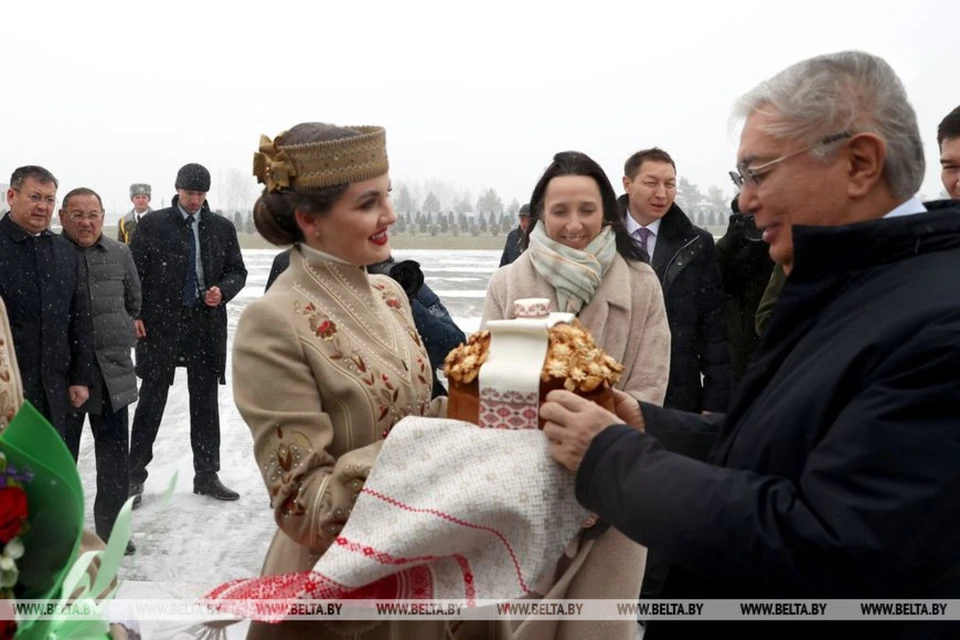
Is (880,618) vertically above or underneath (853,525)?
underneath

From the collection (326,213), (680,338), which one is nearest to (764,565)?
(326,213)

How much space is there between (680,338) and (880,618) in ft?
11.2

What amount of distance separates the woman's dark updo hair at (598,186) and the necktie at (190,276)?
3.74 meters

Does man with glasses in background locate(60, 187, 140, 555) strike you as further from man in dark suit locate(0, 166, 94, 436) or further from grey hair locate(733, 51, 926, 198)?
grey hair locate(733, 51, 926, 198)

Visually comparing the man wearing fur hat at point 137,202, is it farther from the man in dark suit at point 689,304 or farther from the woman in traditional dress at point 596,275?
the woman in traditional dress at point 596,275

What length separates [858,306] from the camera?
5.10ft

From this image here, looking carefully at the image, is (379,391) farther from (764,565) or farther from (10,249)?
(10,249)

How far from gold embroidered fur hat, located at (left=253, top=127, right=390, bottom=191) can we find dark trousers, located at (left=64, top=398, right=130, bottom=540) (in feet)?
12.8

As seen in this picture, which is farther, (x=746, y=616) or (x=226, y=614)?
(x=226, y=614)

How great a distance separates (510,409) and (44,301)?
172 inches

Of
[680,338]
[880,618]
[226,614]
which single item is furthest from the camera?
[680,338]

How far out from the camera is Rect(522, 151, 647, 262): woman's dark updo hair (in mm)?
3646

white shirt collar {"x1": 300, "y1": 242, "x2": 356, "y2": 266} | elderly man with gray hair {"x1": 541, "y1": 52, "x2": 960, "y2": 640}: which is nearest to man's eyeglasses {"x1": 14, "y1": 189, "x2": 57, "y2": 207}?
white shirt collar {"x1": 300, "y1": 242, "x2": 356, "y2": 266}

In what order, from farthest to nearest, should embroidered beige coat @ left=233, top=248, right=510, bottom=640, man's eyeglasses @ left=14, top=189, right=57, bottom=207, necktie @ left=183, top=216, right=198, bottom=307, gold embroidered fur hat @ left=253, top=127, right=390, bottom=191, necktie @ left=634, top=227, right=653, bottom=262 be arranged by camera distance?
necktie @ left=183, top=216, right=198, bottom=307, man's eyeglasses @ left=14, top=189, right=57, bottom=207, necktie @ left=634, top=227, right=653, bottom=262, gold embroidered fur hat @ left=253, top=127, right=390, bottom=191, embroidered beige coat @ left=233, top=248, right=510, bottom=640
